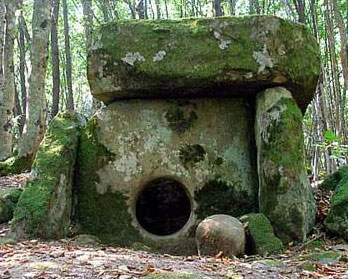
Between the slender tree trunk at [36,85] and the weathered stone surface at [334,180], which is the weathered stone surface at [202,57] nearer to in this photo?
the weathered stone surface at [334,180]

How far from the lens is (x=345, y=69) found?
6.99m

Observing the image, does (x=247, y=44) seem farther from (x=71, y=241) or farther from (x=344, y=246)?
(x=71, y=241)

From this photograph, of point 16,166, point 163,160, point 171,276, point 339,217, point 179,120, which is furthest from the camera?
point 16,166

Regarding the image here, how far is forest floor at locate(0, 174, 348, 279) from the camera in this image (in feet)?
12.9

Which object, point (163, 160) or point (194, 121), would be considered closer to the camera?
point (163, 160)

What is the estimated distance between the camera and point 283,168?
641 centimetres

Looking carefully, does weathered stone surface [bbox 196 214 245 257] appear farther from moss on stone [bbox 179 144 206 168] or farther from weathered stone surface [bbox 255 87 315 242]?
moss on stone [bbox 179 144 206 168]

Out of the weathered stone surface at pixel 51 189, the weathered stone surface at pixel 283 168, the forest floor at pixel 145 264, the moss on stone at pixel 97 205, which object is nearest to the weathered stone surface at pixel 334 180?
the weathered stone surface at pixel 283 168

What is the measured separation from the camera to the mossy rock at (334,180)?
7.47 meters

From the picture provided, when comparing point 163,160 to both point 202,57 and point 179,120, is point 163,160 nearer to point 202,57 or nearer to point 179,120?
→ point 179,120

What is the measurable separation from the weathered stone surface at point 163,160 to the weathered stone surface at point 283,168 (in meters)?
0.44

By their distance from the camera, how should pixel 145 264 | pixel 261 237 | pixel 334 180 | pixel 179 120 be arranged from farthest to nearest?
pixel 334 180, pixel 179 120, pixel 261 237, pixel 145 264

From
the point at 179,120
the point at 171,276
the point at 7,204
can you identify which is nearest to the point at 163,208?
the point at 179,120

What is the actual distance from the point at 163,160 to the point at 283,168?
1646mm
